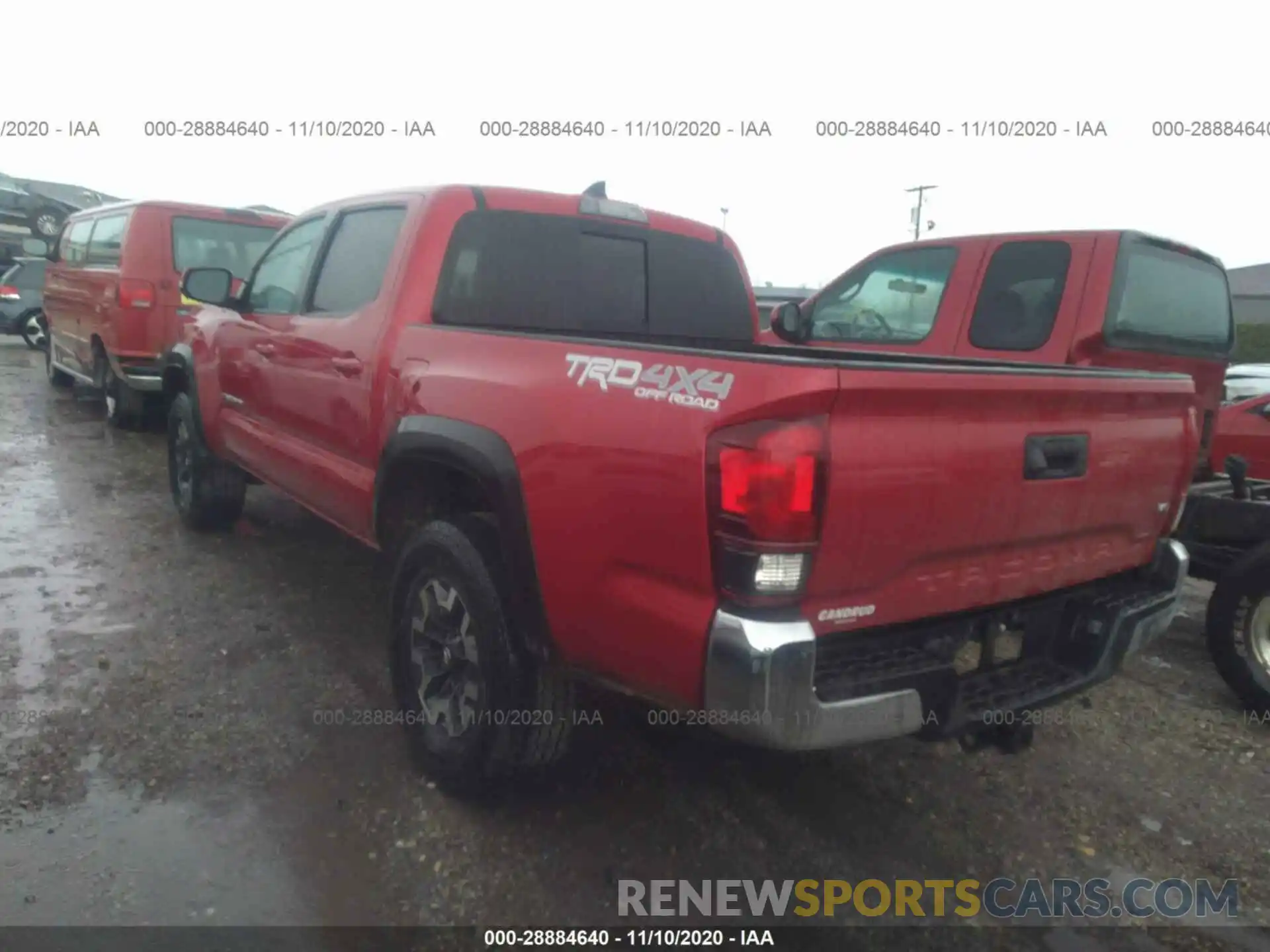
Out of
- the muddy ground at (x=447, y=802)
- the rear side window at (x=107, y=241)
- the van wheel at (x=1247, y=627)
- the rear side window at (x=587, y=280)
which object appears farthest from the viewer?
the rear side window at (x=107, y=241)

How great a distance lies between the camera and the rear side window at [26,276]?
16078 millimetres

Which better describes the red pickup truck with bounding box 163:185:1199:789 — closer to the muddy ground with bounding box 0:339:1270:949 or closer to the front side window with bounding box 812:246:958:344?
the muddy ground with bounding box 0:339:1270:949

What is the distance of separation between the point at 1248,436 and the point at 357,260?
502 cm

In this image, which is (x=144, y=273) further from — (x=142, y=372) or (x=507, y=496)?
(x=507, y=496)

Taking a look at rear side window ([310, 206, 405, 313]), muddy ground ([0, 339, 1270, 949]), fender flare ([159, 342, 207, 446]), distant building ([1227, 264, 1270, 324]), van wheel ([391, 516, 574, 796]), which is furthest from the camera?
distant building ([1227, 264, 1270, 324])

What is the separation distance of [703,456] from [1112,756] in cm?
252

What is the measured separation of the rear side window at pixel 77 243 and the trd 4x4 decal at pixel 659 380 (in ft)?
29.0

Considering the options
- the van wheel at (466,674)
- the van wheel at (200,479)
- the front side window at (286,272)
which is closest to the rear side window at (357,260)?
the front side window at (286,272)

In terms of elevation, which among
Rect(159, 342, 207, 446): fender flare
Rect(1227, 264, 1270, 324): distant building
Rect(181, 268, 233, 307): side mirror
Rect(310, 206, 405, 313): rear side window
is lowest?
Rect(1227, 264, 1270, 324): distant building

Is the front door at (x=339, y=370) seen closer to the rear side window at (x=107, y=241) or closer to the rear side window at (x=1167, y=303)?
the rear side window at (x=1167, y=303)

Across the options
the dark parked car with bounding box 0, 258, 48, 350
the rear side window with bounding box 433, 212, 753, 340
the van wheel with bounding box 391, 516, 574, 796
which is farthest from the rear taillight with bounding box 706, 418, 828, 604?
the dark parked car with bounding box 0, 258, 48, 350

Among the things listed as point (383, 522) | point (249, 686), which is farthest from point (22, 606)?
point (383, 522)

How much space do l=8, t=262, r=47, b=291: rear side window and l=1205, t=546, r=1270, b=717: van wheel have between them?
17.4 meters

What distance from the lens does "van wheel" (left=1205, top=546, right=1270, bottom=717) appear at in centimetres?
407
